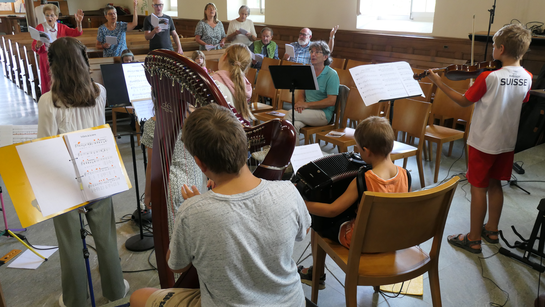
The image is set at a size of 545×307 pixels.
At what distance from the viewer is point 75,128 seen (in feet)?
6.40

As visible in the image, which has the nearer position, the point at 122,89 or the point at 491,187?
the point at 491,187

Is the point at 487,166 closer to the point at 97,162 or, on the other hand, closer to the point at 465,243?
the point at 465,243

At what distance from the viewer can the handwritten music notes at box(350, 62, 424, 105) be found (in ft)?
10.1

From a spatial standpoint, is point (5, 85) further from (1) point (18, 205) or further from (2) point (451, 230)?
(2) point (451, 230)

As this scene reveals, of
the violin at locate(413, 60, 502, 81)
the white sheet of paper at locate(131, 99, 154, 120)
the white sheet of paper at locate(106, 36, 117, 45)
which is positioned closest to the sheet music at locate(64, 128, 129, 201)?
the white sheet of paper at locate(131, 99, 154, 120)

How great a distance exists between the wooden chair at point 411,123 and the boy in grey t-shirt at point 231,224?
2.20m

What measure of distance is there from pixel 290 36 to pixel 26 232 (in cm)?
616

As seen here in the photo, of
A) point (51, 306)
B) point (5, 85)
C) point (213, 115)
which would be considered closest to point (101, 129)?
point (213, 115)

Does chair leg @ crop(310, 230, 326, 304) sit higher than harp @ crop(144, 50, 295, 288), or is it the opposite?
harp @ crop(144, 50, 295, 288)

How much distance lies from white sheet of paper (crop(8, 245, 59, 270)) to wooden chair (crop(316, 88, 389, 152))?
2263 millimetres

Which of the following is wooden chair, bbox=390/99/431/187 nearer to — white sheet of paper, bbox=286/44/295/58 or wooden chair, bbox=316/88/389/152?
wooden chair, bbox=316/88/389/152

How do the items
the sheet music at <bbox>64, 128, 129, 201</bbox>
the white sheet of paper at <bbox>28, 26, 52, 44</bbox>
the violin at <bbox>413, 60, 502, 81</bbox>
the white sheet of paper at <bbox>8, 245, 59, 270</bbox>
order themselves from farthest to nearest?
the white sheet of paper at <bbox>28, 26, 52, 44</bbox> < the violin at <bbox>413, 60, 502, 81</bbox> < the white sheet of paper at <bbox>8, 245, 59, 270</bbox> < the sheet music at <bbox>64, 128, 129, 201</bbox>

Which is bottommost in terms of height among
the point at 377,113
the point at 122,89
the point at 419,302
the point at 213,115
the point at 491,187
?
the point at 419,302

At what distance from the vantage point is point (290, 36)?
26.1 ft
